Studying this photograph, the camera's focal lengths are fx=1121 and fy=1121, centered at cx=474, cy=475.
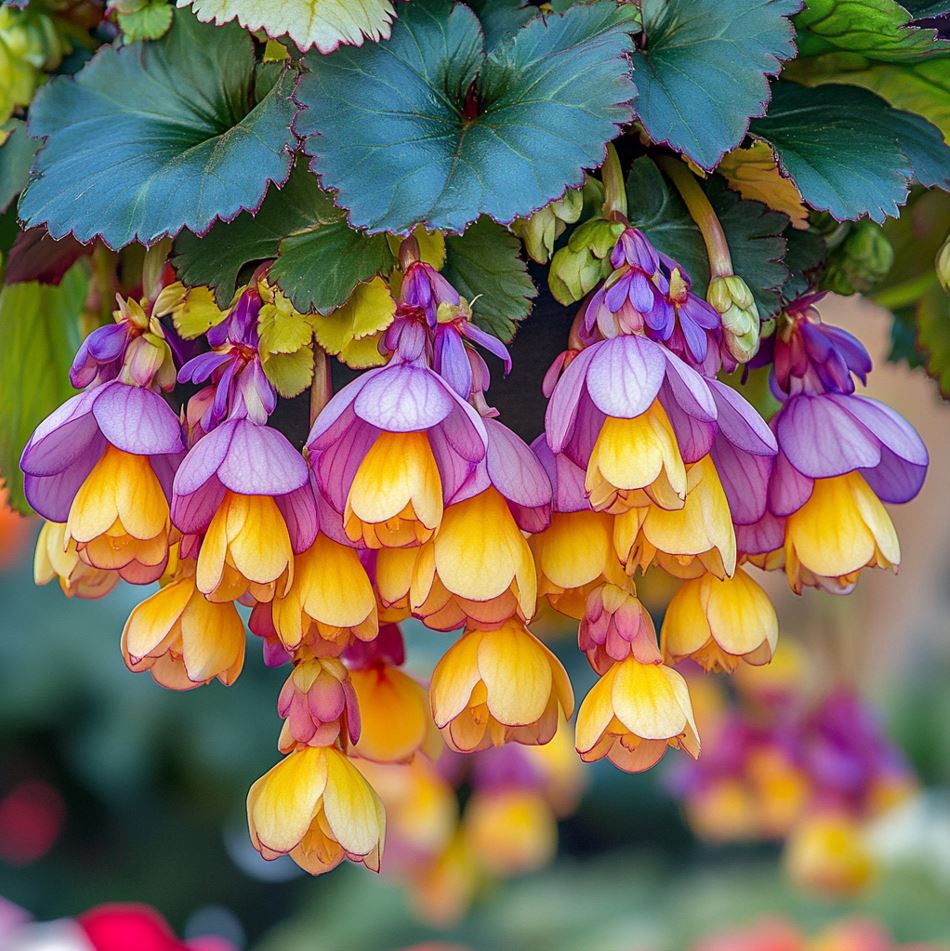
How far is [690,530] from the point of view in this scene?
1.12 feet

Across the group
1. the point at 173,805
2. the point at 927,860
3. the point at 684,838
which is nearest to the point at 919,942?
the point at 927,860

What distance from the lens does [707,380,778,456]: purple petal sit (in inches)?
13.3

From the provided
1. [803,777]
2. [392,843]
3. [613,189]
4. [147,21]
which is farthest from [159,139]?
[392,843]

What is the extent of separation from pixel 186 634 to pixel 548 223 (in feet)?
0.59

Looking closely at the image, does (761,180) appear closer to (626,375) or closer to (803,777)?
(626,375)

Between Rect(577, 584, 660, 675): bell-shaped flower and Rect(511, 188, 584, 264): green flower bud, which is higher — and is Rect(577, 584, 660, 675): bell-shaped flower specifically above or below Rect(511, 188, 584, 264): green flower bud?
below

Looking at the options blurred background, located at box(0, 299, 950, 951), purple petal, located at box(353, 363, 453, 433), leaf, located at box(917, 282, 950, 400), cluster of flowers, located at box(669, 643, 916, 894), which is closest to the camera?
purple petal, located at box(353, 363, 453, 433)

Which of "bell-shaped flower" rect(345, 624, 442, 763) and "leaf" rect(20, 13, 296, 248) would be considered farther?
"bell-shaped flower" rect(345, 624, 442, 763)

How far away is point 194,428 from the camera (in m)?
0.37

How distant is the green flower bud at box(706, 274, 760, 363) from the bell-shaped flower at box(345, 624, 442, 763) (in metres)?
0.19

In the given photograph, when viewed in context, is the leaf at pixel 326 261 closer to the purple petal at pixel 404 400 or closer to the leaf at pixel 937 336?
the purple petal at pixel 404 400

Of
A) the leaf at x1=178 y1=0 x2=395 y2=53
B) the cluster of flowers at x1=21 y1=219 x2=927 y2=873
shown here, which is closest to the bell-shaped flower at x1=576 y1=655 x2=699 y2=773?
the cluster of flowers at x1=21 y1=219 x2=927 y2=873

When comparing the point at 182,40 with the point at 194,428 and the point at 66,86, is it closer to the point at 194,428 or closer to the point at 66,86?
the point at 66,86

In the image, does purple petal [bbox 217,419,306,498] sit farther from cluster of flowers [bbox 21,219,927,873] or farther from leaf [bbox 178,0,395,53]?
leaf [bbox 178,0,395,53]
